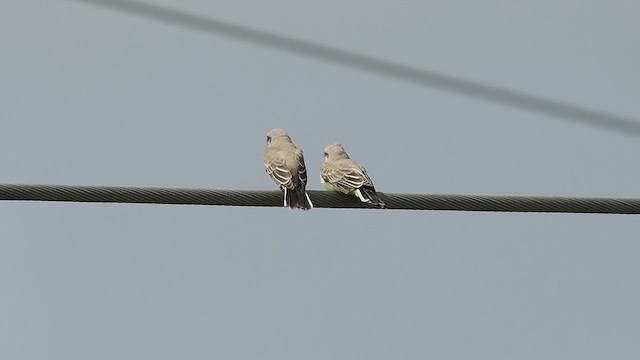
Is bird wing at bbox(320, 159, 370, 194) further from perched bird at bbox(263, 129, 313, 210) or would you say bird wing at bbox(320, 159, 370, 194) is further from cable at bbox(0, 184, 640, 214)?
cable at bbox(0, 184, 640, 214)

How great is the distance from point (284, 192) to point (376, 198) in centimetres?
81

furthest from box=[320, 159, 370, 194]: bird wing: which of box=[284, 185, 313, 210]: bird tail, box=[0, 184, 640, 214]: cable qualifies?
box=[0, 184, 640, 214]: cable

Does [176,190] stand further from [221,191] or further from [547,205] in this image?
[547,205]

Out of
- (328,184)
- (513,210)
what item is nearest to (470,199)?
(513,210)

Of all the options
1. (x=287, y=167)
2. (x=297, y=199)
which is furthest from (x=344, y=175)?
(x=297, y=199)

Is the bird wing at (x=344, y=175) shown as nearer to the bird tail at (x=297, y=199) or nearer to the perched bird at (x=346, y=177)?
the perched bird at (x=346, y=177)

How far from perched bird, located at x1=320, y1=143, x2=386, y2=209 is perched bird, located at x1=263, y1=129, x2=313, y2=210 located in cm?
22

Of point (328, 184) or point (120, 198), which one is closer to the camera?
point (120, 198)

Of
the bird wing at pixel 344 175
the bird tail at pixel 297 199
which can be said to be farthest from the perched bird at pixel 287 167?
the bird wing at pixel 344 175

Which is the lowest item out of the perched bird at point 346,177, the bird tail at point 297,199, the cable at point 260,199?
the cable at point 260,199

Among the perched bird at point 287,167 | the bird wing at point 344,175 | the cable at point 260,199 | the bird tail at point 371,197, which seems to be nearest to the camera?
the cable at point 260,199

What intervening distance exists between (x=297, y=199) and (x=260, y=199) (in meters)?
1.07

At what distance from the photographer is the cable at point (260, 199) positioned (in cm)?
1094

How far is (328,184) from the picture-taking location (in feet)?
46.0
